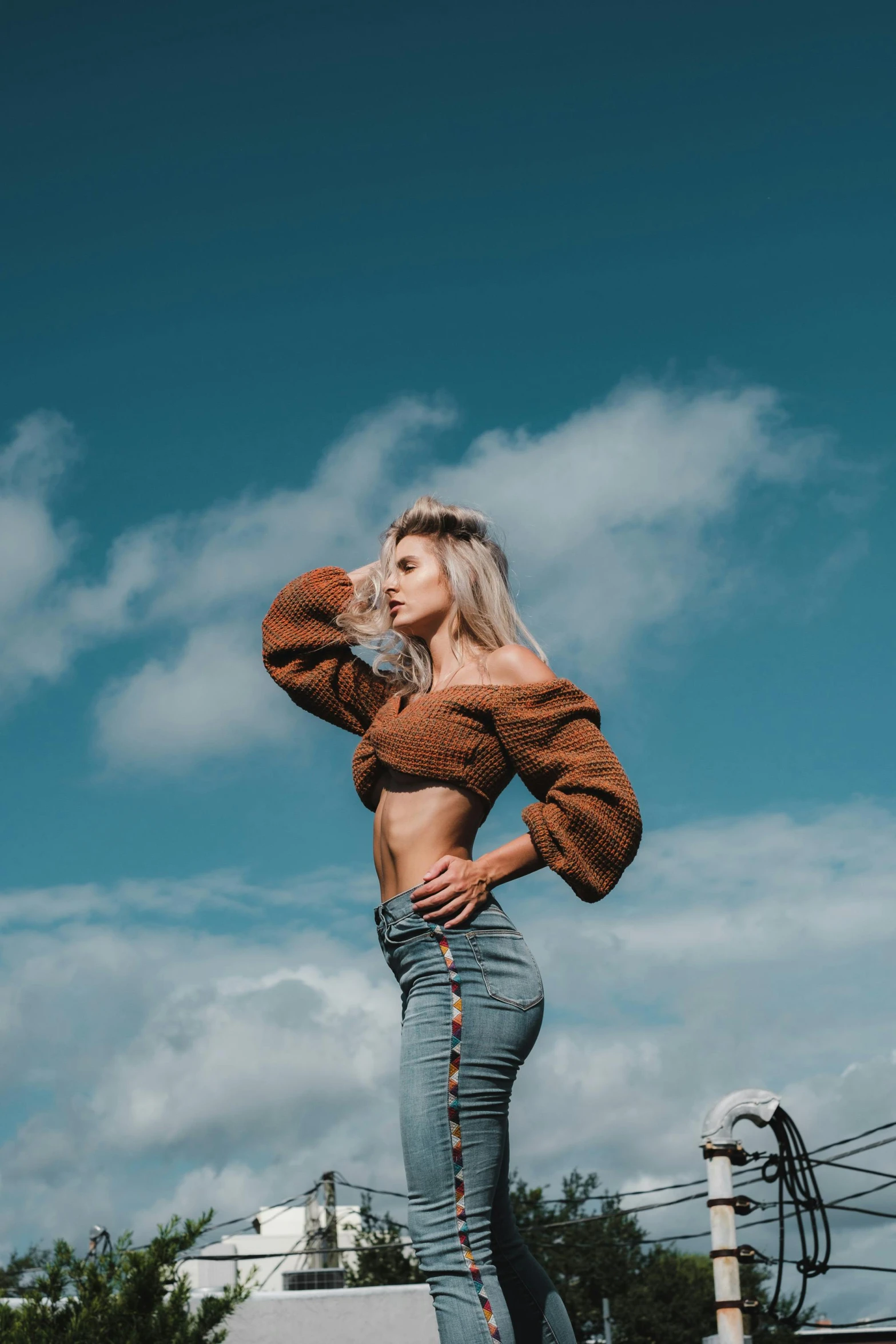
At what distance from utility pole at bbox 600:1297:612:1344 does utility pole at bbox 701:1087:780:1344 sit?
36181 millimetres

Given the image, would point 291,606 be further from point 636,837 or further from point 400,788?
point 636,837

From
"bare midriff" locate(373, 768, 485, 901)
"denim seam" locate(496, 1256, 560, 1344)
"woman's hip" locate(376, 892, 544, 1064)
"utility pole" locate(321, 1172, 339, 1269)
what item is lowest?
"denim seam" locate(496, 1256, 560, 1344)

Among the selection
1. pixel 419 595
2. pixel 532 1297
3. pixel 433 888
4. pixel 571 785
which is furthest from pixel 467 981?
pixel 419 595

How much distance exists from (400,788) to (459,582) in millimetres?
685

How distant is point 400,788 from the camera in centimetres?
323

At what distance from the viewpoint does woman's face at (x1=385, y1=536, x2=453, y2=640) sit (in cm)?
354

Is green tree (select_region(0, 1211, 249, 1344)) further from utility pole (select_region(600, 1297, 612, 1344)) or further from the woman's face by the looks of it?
utility pole (select_region(600, 1297, 612, 1344))

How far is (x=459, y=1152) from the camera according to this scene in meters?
2.68

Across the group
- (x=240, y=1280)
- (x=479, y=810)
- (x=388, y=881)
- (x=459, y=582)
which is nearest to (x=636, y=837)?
(x=479, y=810)

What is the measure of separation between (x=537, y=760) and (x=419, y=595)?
27.5 inches

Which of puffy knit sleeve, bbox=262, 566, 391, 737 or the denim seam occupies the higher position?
puffy knit sleeve, bbox=262, 566, 391, 737

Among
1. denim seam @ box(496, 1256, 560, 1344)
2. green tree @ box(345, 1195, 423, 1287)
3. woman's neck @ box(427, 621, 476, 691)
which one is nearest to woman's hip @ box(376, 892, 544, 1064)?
denim seam @ box(496, 1256, 560, 1344)

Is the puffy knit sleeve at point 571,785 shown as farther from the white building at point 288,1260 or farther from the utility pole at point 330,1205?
the utility pole at point 330,1205

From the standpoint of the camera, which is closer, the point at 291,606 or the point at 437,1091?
the point at 437,1091
